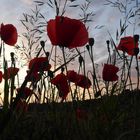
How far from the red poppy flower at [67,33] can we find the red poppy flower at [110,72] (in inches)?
27.8

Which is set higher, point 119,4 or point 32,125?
point 119,4

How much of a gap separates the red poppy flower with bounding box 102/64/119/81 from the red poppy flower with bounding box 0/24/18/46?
2.16ft

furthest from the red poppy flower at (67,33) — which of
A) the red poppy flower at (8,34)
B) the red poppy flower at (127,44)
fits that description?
the red poppy flower at (127,44)

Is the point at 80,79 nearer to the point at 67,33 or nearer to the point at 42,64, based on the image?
the point at 42,64

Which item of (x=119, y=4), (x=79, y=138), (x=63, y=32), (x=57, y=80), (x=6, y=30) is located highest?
(x=119, y=4)

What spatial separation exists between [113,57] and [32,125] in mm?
975

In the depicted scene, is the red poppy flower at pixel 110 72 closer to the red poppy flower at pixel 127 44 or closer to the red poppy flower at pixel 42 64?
the red poppy flower at pixel 127 44

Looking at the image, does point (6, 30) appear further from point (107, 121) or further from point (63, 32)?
point (107, 121)

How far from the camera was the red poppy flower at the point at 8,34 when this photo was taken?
8.07 ft

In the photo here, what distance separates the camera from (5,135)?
151cm

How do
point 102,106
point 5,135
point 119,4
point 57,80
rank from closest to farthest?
point 5,135 → point 102,106 → point 57,80 → point 119,4

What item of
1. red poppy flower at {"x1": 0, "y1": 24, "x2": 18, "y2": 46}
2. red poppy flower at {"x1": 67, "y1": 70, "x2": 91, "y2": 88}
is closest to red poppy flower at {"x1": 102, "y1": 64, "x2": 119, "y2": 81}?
red poppy flower at {"x1": 67, "y1": 70, "x2": 91, "y2": 88}

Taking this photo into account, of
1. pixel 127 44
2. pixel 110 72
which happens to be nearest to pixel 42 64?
pixel 110 72

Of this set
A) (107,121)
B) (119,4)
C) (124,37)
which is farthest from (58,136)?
(119,4)
